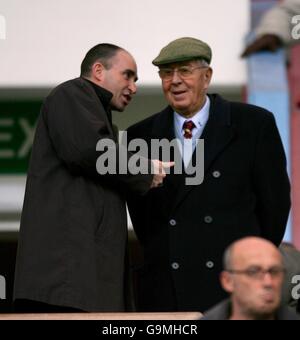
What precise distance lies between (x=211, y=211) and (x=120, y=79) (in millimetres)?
578

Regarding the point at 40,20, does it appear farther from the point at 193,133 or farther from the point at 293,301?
the point at 293,301

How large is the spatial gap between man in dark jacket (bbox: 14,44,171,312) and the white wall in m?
1.73

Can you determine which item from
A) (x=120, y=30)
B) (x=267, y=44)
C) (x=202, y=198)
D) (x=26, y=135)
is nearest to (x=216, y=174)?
(x=202, y=198)

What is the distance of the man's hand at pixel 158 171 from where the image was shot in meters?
4.35

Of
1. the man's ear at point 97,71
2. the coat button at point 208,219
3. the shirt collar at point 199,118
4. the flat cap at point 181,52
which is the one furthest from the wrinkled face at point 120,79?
the coat button at point 208,219

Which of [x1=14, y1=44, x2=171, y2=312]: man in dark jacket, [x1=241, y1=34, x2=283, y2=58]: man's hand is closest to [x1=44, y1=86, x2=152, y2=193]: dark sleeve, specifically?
[x1=14, y1=44, x2=171, y2=312]: man in dark jacket

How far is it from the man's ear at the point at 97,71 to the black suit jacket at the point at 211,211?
1.05 ft

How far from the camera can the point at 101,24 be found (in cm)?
616

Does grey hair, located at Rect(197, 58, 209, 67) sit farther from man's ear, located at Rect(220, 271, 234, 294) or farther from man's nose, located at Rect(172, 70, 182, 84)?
man's ear, located at Rect(220, 271, 234, 294)

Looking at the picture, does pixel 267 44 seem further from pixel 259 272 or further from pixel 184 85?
pixel 259 272

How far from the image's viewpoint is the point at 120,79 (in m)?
4.55

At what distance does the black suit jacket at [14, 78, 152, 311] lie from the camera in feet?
14.0
